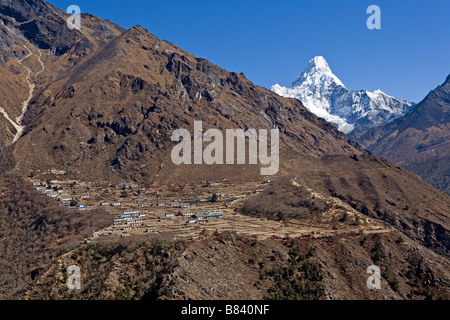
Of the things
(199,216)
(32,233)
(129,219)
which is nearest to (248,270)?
(199,216)

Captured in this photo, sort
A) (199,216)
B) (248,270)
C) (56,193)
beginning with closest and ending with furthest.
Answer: (248,270), (199,216), (56,193)

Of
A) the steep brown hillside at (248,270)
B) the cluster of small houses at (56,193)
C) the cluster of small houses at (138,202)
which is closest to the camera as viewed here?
the steep brown hillside at (248,270)

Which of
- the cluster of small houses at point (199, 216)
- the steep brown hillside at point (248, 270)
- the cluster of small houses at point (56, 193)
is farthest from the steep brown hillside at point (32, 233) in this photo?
the cluster of small houses at point (199, 216)

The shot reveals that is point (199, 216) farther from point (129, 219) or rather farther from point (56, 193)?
point (56, 193)

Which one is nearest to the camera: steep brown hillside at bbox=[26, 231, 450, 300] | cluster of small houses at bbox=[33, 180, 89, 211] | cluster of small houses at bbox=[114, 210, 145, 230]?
steep brown hillside at bbox=[26, 231, 450, 300]

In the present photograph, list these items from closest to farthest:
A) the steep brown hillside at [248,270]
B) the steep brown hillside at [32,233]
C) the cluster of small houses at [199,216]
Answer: the steep brown hillside at [248,270] < the steep brown hillside at [32,233] < the cluster of small houses at [199,216]

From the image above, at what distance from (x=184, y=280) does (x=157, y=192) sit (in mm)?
100498

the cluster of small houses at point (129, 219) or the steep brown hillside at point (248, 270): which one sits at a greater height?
the cluster of small houses at point (129, 219)

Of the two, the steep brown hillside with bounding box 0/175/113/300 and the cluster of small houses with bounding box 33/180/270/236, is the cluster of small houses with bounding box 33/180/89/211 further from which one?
the steep brown hillside with bounding box 0/175/113/300

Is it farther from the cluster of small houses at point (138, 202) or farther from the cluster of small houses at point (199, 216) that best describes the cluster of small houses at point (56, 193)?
the cluster of small houses at point (199, 216)

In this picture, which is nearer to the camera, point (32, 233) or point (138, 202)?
point (32, 233)

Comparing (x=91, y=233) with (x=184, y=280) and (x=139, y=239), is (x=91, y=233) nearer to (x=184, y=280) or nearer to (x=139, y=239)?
(x=139, y=239)

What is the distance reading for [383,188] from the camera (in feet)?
583

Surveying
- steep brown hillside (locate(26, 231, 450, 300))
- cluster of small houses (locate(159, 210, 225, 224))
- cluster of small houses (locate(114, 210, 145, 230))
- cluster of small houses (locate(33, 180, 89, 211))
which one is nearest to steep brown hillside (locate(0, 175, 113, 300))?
cluster of small houses (locate(114, 210, 145, 230))
